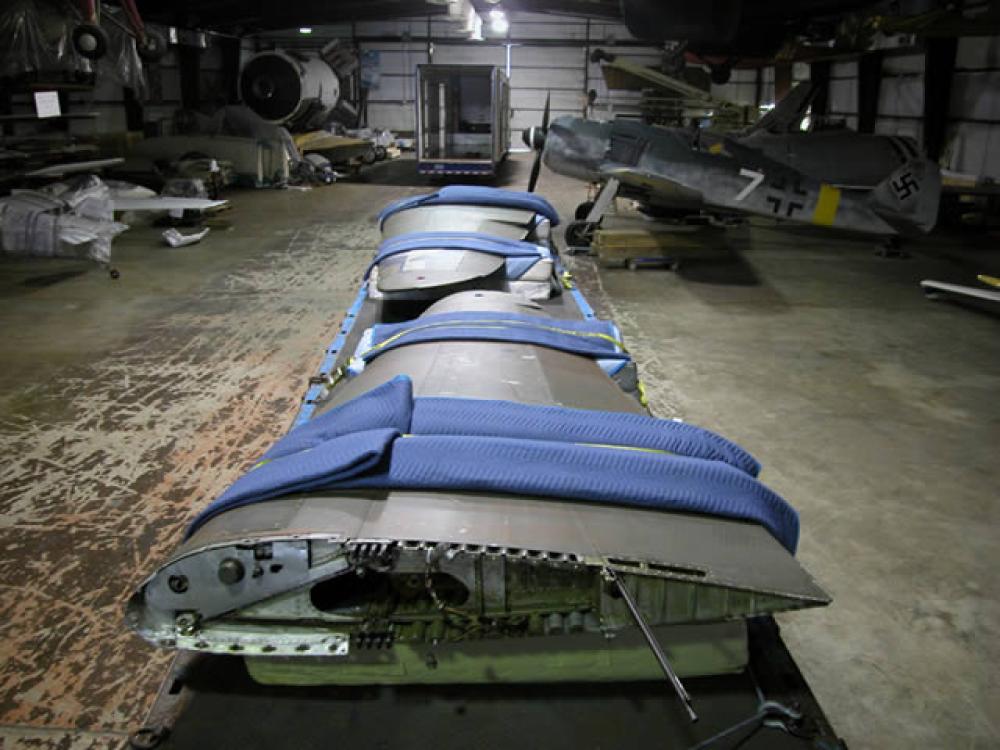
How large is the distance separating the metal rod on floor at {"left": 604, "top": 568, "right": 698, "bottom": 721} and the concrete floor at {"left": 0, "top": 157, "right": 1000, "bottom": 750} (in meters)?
1.26

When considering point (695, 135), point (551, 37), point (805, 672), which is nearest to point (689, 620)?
point (805, 672)

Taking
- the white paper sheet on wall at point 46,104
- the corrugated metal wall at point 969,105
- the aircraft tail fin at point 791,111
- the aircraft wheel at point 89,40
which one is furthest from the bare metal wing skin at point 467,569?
the corrugated metal wall at point 969,105

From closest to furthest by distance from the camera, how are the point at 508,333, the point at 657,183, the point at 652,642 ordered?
the point at 652,642, the point at 508,333, the point at 657,183

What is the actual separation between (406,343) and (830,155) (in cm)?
899

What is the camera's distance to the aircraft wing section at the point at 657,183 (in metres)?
7.43

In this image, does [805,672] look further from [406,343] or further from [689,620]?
[406,343]

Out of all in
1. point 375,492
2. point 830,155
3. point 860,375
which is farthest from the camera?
point 830,155

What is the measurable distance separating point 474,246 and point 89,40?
285 inches

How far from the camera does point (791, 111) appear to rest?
38.8 ft

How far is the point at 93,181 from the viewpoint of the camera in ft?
28.1

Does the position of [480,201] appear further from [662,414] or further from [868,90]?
[868,90]

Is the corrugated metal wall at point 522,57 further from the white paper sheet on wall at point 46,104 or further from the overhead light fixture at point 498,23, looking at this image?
the white paper sheet on wall at point 46,104

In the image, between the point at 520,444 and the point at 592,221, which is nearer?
the point at 520,444

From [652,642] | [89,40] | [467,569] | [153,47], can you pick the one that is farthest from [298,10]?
[652,642]
